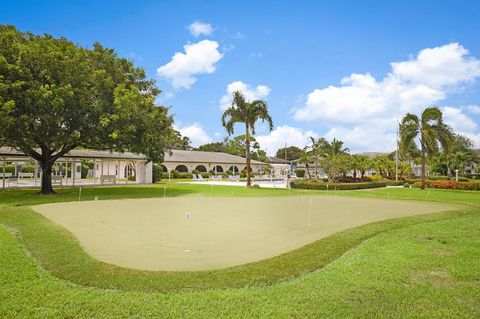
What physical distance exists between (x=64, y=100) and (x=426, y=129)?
81.6 ft

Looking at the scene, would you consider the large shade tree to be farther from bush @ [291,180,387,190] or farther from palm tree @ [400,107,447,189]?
palm tree @ [400,107,447,189]

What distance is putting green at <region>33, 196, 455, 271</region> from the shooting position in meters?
6.52

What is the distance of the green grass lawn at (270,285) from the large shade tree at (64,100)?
1141cm

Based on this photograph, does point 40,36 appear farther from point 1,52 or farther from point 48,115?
point 48,115

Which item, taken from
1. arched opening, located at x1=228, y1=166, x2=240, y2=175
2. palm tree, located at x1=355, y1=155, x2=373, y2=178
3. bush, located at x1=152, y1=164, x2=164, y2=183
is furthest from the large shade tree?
arched opening, located at x1=228, y1=166, x2=240, y2=175

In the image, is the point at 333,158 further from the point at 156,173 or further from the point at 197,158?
the point at 197,158

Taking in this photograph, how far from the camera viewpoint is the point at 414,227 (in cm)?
984

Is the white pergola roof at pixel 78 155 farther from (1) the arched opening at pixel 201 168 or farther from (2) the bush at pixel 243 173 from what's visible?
(2) the bush at pixel 243 173

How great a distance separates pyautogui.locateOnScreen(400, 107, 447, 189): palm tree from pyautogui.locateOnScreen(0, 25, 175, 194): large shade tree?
63.4 ft

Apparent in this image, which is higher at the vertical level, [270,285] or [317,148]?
[317,148]

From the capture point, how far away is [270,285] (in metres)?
4.94

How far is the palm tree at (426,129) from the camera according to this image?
26812 mm

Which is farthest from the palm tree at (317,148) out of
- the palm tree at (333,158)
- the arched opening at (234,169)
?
the arched opening at (234,169)

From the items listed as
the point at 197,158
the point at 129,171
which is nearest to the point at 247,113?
the point at 129,171
